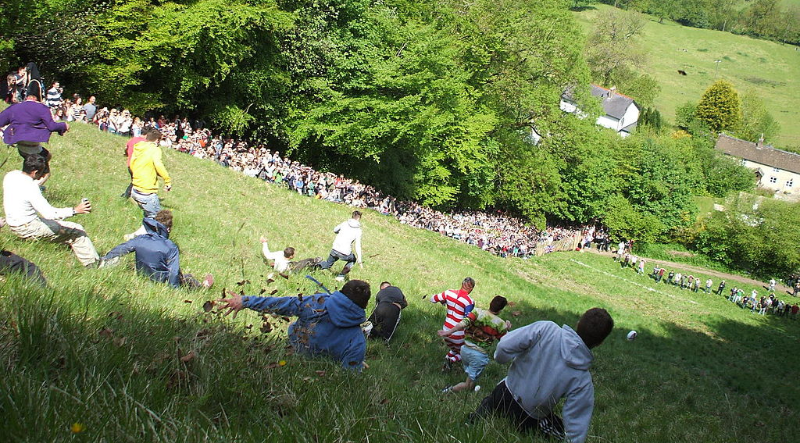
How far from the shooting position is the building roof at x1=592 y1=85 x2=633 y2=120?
96312 mm

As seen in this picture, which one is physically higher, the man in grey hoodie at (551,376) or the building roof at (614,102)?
the building roof at (614,102)

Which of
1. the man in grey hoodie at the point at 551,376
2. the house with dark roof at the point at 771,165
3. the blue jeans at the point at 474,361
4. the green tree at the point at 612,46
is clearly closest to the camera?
the man in grey hoodie at the point at 551,376

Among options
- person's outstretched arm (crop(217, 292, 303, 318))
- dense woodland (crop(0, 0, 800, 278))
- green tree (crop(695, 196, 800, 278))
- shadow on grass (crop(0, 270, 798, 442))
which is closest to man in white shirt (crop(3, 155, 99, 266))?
shadow on grass (crop(0, 270, 798, 442))

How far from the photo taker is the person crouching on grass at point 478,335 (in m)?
8.05

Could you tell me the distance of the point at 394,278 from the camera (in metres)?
16.0

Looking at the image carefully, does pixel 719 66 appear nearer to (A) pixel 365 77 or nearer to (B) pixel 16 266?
(A) pixel 365 77

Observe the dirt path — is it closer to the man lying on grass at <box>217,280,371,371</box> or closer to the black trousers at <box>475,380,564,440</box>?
the man lying on grass at <box>217,280,371,371</box>

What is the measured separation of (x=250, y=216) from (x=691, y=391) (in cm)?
1359

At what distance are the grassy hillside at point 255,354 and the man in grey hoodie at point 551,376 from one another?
16.9 inches

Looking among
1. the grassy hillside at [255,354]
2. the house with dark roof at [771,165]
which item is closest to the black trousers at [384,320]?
the grassy hillside at [255,354]

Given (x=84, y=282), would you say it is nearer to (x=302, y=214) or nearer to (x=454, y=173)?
(x=302, y=214)

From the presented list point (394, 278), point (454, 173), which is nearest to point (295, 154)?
point (454, 173)

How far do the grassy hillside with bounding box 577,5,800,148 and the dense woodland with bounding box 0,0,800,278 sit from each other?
87.3m

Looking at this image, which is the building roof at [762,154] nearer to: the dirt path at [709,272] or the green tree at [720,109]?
the green tree at [720,109]
